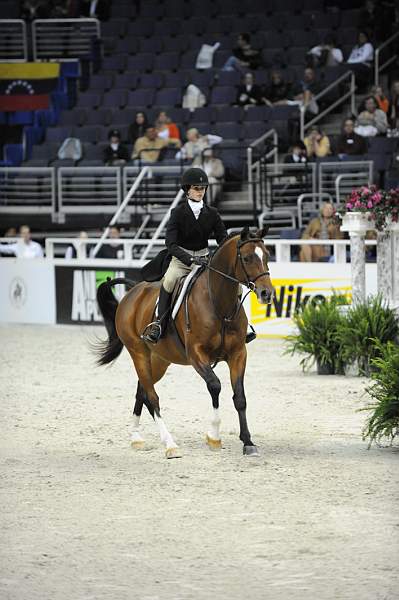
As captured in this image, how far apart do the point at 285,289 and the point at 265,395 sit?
5.45 meters

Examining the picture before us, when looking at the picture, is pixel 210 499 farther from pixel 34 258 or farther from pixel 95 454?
pixel 34 258

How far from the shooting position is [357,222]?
15094mm

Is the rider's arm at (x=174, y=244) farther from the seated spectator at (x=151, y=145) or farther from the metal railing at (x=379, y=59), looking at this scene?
the metal railing at (x=379, y=59)

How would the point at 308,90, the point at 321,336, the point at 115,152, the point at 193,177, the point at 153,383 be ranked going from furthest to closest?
the point at 115,152, the point at 308,90, the point at 321,336, the point at 153,383, the point at 193,177

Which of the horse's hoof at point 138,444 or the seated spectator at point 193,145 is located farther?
the seated spectator at point 193,145

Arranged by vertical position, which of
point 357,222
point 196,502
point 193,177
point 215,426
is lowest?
point 196,502

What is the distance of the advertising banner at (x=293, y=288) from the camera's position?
18.2 meters

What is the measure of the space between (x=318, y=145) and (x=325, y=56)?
323 centimetres

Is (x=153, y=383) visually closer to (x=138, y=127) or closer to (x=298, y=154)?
(x=298, y=154)

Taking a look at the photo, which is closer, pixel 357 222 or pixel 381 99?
pixel 357 222

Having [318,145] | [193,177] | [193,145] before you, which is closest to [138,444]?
[193,177]

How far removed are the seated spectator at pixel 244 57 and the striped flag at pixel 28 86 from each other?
437cm

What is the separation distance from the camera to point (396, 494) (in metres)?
8.27

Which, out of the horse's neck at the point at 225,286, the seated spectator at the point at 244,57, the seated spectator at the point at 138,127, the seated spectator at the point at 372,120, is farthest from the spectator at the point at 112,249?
the horse's neck at the point at 225,286
